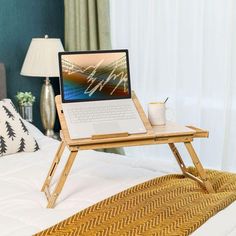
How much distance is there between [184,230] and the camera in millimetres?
1311

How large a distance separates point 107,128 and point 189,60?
1621 millimetres

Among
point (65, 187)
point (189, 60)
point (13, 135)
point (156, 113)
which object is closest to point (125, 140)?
point (156, 113)

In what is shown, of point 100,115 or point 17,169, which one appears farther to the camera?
point 17,169

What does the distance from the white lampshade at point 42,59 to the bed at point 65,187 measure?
77cm

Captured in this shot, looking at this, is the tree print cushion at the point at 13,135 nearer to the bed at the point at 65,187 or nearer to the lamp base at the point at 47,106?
the bed at the point at 65,187

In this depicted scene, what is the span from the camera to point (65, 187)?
5.78 ft

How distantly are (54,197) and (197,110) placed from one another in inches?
71.0

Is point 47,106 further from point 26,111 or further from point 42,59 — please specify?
point 42,59

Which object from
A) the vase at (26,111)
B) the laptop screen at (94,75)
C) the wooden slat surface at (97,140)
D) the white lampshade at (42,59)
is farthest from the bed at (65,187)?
the white lampshade at (42,59)

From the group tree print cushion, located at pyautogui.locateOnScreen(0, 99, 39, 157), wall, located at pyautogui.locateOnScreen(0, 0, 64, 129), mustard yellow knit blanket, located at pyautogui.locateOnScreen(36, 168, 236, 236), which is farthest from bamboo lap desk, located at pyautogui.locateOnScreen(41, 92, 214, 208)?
wall, located at pyautogui.locateOnScreen(0, 0, 64, 129)

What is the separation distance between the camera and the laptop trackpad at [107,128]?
1626 mm

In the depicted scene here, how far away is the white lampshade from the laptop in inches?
53.2

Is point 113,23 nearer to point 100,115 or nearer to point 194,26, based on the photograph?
point 194,26

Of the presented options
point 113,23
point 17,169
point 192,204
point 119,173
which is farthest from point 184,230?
point 113,23
